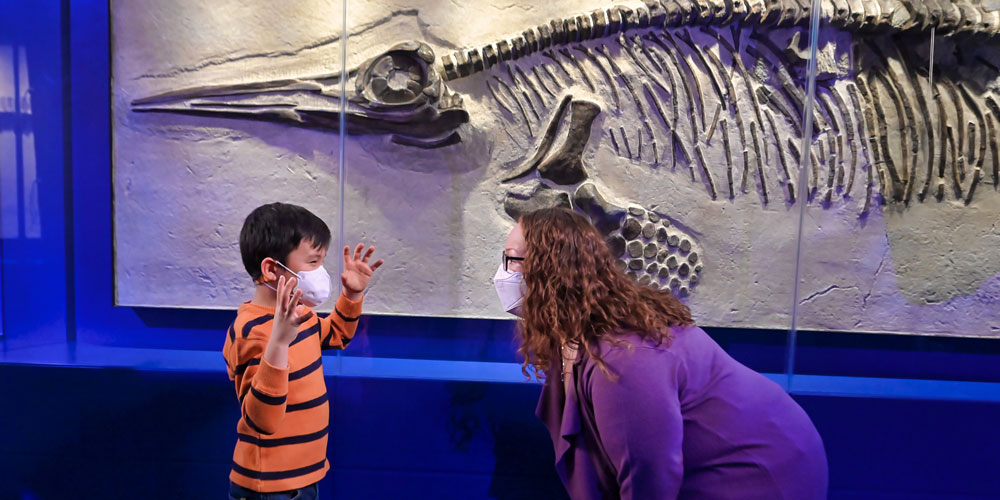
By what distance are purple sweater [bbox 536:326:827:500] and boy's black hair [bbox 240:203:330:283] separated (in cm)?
74

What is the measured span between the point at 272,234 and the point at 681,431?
40.1 inches

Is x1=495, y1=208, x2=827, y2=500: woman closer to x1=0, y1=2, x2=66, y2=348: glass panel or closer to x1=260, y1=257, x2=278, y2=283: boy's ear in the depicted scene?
x1=260, y1=257, x2=278, y2=283: boy's ear

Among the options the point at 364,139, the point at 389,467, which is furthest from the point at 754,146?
the point at 389,467

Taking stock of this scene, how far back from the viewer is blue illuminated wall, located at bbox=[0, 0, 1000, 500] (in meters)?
2.05

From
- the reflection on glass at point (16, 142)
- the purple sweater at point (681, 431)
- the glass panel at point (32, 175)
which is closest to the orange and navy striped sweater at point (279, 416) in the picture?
the purple sweater at point (681, 431)

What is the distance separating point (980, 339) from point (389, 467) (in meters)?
2.26

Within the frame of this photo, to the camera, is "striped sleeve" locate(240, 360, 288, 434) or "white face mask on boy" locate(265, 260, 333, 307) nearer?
"striped sleeve" locate(240, 360, 288, 434)

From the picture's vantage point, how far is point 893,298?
227cm

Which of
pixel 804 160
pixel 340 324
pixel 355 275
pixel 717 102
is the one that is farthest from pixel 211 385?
pixel 804 160

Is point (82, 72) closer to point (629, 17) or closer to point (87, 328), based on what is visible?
point (87, 328)

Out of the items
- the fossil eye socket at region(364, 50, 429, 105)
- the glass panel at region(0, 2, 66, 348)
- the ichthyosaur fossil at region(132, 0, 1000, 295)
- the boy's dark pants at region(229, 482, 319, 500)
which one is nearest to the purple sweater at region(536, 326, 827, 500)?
the boy's dark pants at region(229, 482, 319, 500)

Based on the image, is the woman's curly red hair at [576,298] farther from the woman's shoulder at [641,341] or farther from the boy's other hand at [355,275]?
the boy's other hand at [355,275]

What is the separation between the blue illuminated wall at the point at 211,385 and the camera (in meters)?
2.05

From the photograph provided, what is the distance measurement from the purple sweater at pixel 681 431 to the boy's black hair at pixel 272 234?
74cm
